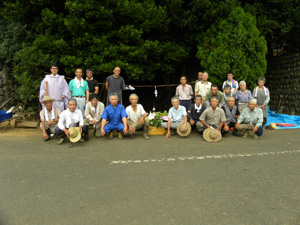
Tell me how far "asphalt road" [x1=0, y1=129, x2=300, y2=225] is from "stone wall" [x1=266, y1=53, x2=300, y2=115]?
654cm

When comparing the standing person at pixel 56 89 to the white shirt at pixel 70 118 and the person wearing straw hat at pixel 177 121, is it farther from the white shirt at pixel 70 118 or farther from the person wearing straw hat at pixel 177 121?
the person wearing straw hat at pixel 177 121

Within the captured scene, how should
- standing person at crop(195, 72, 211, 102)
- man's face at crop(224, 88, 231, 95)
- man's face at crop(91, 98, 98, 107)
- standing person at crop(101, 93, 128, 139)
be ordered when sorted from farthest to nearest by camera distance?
standing person at crop(195, 72, 211, 102) < man's face at crop(224, 88, 231, 95) < man's face at crop(91, 98, 98, 107) < standing person at crop(101, 93, 128, 139)

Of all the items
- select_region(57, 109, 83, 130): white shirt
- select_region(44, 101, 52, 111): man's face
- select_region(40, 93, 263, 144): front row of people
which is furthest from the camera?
select_region(44, 101, 52, 111): man's face

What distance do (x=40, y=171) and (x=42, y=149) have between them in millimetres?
1588

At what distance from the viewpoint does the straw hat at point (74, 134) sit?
20.7 ft

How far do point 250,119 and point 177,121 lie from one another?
1.95 m

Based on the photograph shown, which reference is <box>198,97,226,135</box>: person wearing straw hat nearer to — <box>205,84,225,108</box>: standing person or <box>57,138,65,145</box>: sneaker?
<box>205,84,225,108</box>: standing person

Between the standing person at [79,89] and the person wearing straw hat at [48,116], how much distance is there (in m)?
0.78

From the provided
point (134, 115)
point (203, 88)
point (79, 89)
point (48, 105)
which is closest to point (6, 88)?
point (79, 89)

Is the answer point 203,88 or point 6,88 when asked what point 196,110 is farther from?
point 6,88

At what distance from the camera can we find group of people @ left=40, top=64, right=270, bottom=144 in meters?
6.74

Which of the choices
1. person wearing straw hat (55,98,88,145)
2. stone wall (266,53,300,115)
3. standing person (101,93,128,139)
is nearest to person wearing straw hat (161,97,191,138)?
standing person (101,93,128,139)

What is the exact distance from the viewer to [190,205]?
3287 mm

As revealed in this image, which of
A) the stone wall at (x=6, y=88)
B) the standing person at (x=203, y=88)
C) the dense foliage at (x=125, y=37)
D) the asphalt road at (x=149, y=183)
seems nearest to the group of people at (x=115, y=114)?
the standing person at (x=203, y=88)
